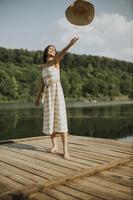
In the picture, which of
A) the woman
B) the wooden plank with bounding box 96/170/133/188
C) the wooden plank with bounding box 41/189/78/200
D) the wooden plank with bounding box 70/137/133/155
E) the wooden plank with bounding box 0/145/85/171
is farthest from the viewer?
the wooden plank with bounding box 70/137/133/155

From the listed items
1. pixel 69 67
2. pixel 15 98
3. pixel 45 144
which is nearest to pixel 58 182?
pixel 45 144

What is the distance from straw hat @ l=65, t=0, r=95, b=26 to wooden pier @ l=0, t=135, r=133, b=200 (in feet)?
5.22

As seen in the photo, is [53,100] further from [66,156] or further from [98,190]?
[98,190]

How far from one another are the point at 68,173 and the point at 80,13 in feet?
5.61

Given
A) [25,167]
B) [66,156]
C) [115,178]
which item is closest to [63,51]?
[66,156]

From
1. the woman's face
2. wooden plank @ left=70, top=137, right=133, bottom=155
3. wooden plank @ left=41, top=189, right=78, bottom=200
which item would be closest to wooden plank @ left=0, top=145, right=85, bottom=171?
wooden plank @ left=41, top=189, right=78, bottom=200

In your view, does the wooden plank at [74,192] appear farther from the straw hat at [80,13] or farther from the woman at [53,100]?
the straw hat at [80,13]

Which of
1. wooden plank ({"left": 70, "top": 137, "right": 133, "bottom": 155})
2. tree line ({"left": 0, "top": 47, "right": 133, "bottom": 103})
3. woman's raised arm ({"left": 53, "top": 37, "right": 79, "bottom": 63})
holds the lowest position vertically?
wooden plank ({"left": 70, "top": 137, "right": 133, "bottom": 155})

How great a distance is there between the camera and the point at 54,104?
4473 mm

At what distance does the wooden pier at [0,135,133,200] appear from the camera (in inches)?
114

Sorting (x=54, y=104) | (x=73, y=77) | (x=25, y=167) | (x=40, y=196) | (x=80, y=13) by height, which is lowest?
(x=40, y=196)

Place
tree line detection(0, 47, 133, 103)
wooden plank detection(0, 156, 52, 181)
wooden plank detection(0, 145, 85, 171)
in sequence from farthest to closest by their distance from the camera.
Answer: tree line detection(0, 47, 133, 103), wooden plank detection(0, 145, 85, 171), wooden plank detection(0, 156, 52, 181)

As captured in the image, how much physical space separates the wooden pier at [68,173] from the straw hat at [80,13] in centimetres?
159

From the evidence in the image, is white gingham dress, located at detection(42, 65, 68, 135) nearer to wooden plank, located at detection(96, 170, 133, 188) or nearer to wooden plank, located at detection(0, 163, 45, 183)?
wooden plank, located at detection(0, 163, 45, 183)
